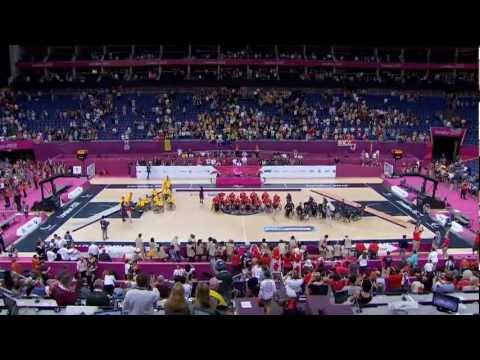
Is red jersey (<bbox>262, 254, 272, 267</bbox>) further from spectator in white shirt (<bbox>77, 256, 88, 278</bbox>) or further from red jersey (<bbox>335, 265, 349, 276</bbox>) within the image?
spectator in white shirt (<bbox>77, 256, 88, 278</bbox>)

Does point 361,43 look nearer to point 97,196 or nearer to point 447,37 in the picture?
point 447,37

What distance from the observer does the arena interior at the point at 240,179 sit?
13156 mm

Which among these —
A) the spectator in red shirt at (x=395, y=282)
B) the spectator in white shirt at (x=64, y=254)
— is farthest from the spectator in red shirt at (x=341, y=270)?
the spectator in white shirt at (x=64, y=254)

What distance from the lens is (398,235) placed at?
23.3m

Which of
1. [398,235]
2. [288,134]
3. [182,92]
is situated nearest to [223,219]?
[398,235]

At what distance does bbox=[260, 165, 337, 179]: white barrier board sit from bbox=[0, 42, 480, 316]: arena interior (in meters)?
0.10

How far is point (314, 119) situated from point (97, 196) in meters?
20.3

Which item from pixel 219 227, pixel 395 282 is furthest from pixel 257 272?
pixel 219 227

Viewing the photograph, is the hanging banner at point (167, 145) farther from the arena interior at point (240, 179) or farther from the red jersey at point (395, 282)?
the red jersey at point (395, 282)

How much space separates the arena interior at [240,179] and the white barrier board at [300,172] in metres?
0.10

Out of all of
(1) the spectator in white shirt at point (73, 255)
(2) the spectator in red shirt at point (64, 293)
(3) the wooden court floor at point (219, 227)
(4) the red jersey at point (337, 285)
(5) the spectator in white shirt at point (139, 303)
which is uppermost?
(5) the spectator in white shirt at point (139, 303)

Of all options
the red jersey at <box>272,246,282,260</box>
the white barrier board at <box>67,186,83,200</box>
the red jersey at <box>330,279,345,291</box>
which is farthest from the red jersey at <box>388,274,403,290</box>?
the white barrier board at <box>67,186,83,200</box>

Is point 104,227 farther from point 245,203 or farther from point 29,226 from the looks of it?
point 245,203

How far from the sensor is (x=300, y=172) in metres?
36.3
